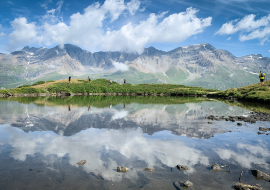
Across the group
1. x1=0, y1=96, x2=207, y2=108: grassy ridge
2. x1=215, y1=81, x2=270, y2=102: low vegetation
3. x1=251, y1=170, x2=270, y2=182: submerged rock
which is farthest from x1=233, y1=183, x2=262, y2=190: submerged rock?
x1=215, y1=81, x2=270, y2=102: low vegetation

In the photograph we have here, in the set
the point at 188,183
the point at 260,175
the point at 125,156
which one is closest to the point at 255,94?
the point at 260,175

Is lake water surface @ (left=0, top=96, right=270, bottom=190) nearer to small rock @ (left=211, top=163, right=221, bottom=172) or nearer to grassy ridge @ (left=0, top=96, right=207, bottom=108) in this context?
small rock @ (left=211, top=163, right=221, bottom=172)

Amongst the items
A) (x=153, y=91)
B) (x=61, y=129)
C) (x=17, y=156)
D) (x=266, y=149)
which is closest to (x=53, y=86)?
(x=153, y=91)

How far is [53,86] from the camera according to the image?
7906 centimetres

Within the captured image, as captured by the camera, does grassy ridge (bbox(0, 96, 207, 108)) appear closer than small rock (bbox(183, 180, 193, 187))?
No

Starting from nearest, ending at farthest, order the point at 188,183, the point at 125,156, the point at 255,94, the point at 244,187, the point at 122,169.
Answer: the point at 244,187 → the point at 188,183 → the point at 122,169 → the point at 125,156 → the point at 255,94

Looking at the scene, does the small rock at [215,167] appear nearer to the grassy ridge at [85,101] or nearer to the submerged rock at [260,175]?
the submerged rock at [260,175]

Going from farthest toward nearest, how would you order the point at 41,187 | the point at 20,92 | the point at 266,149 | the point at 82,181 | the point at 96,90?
the point at 96,90 < the point at 20,92 < the point at 266,149 < the point at 82,181 < the point at 41,187

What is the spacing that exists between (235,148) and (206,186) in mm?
5610

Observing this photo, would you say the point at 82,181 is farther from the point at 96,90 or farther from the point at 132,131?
the point at 96,90

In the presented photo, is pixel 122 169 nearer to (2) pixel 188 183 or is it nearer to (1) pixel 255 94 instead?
(2) pixel 188 183

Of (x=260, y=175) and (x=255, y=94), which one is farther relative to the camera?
(x=255, y=94)

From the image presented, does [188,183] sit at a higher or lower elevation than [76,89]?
lower

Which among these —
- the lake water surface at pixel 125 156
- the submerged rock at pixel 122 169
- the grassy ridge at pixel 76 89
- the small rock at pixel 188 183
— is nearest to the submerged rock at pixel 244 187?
the lake water surface at pixel 125 156
